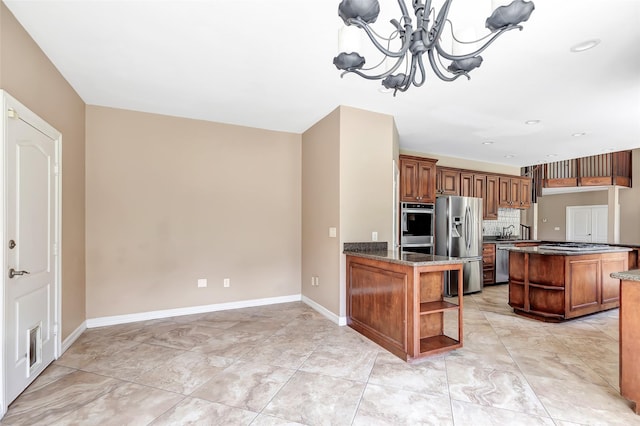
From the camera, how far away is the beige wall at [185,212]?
3.68 meters

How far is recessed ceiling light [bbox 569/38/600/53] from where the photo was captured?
2.32 m

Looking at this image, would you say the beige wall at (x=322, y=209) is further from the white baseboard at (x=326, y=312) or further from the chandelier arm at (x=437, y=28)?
the chandelier arm at (x=437, y=28)

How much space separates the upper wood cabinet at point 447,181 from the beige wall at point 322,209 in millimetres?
2574

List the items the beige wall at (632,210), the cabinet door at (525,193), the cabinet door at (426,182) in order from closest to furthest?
the cabinet door at (426,182) → the cabinet door at (525,193) → the beige wall at (632,210)

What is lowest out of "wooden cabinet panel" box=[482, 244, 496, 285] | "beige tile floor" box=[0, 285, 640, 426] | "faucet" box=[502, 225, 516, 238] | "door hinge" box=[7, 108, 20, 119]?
"beige tile floor" box=[0, 285, 640, 426]

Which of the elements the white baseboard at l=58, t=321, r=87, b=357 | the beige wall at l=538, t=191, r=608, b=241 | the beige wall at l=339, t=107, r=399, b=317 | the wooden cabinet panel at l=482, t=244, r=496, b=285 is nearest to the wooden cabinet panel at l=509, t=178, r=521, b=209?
the wooden cabinet panel at l=482, t=244, r=496, b=285

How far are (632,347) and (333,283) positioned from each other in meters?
2.60

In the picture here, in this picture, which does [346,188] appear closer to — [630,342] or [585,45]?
[585,45]

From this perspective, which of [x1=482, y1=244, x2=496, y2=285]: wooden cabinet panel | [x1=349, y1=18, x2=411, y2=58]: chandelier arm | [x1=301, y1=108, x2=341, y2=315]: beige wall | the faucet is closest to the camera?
[x1=349, y1=18, x2=411, y2=58]: chandelier arm

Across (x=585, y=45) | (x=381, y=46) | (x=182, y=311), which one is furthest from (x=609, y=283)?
(x=182, y=311)

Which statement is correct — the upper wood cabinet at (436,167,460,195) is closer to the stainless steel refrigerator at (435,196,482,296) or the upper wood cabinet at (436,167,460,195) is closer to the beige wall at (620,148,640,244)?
the stainless steel refrigerator at (435,196,482,296)

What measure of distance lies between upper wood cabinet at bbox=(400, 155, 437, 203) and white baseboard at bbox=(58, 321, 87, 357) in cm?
442

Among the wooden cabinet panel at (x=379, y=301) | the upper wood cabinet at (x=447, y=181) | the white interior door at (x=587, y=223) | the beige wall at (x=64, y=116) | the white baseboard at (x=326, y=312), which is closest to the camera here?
the beige wall at (x=64, y=116)

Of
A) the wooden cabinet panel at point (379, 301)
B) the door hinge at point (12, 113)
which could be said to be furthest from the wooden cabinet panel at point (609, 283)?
the door hinge at point (12, 113)
